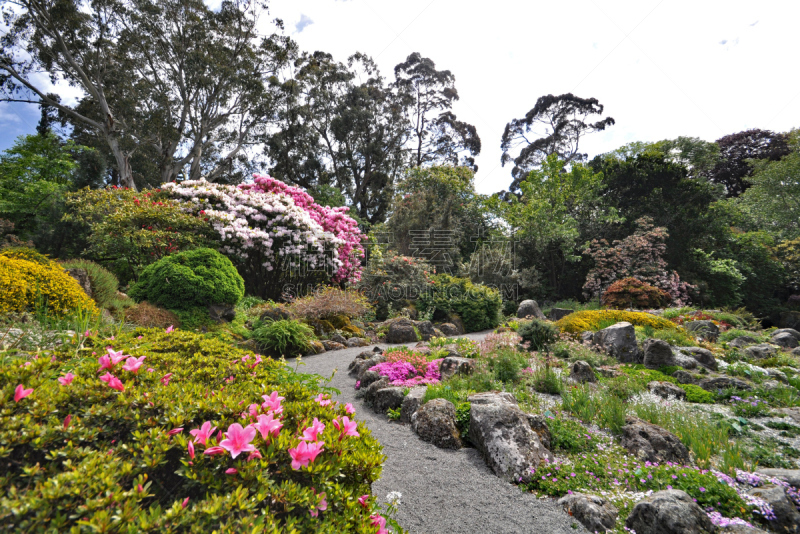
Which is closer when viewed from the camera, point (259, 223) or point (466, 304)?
point (259, 223)

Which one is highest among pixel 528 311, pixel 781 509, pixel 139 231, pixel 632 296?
pixel 139 231

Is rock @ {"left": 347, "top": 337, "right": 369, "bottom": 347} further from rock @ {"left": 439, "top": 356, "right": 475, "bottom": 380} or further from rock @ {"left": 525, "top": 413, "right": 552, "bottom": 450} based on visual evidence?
rock @ {"left": 525, "top": 413, "right": 552, "bottom": 450}

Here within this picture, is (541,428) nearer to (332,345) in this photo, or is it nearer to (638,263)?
(332,345)

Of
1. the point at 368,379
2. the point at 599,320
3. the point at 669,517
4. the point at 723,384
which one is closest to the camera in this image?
the point at 669,517

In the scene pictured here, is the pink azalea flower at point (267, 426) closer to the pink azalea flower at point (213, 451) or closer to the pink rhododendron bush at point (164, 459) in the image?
the pink rhododendron bush at point (164, 459)

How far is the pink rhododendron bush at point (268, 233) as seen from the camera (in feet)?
30.0

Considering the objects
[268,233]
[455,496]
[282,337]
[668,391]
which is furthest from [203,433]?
[268,233]

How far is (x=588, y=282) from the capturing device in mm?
14477

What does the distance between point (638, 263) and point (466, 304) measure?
26.5 feet

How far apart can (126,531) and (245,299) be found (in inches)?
354

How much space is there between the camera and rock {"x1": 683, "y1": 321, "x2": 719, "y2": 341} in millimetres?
7648

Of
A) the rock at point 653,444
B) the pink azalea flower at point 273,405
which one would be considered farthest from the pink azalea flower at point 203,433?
the rock at point 653,444

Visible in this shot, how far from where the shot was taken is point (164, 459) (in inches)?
42.4

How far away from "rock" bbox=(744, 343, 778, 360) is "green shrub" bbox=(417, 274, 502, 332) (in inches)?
234
